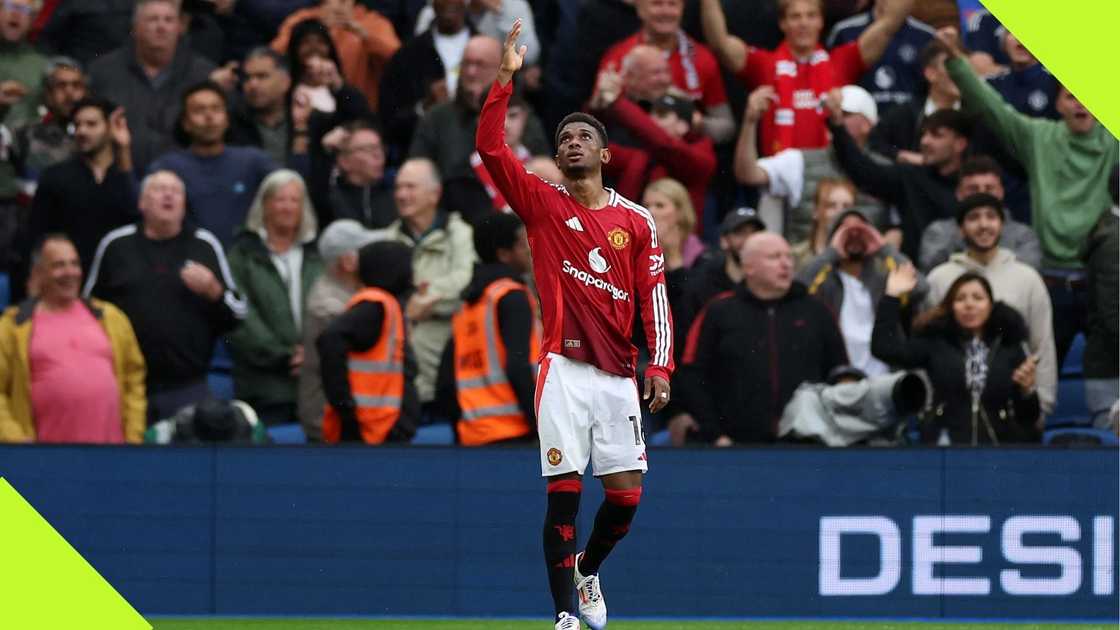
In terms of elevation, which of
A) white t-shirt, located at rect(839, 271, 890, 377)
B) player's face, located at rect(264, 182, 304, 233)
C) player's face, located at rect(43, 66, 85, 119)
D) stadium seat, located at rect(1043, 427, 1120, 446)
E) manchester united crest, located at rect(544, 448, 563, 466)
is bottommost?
stadium seat, located at rect(1043, 427, 1120, 446)

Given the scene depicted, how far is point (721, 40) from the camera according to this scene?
13273 millimetres

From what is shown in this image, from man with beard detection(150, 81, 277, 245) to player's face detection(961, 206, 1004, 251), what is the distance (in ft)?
15.1

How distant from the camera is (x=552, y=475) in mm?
8359

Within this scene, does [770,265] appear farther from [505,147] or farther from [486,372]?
[505,147]

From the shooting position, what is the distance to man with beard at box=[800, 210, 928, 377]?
1157 cm

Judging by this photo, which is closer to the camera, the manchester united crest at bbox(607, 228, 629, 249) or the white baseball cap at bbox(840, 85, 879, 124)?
the manchester united crest at bbox(607, 228, 629, 249)

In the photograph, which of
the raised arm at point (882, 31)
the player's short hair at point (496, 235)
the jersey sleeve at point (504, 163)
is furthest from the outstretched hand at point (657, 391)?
the raised arm at point (882, 31)

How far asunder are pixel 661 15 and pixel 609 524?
5.39 metres

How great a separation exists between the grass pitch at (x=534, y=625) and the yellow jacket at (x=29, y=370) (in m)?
1.40

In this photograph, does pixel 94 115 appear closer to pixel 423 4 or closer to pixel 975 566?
pixel 423 4

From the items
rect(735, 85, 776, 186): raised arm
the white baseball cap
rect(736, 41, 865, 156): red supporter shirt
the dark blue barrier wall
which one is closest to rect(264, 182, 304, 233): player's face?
the dark blue barrier wall

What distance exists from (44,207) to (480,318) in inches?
141

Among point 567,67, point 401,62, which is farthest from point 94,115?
point 567,67

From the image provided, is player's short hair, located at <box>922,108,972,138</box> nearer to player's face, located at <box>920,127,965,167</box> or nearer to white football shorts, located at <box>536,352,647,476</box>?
player's face, located at <box>920,127,965,167</box>
